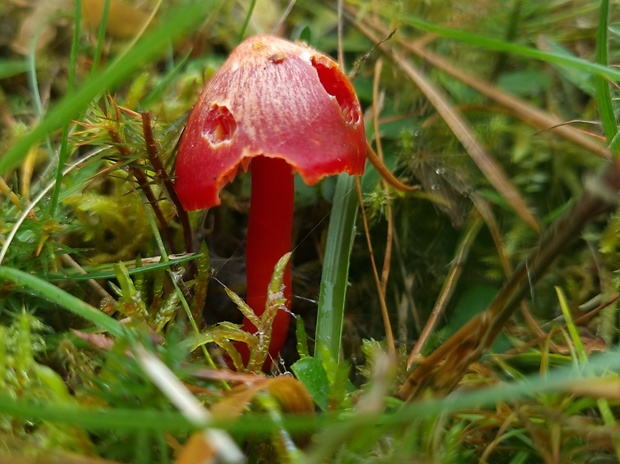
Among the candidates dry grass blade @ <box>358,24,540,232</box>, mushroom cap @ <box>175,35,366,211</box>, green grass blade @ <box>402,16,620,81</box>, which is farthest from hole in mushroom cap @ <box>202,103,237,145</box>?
dry grass blade @ <box>358,24,540,232</box>

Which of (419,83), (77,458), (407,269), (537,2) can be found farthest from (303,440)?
(537,2)

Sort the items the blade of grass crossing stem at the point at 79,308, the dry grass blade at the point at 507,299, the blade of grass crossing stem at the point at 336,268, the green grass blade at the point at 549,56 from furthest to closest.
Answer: the blade of grass crossing stem at the point at 336,268 < the green grass blade at the point at 549,56 < the blade of grass crossing stem at the point at 79,308 < the dry grass blade at the point at 507,299

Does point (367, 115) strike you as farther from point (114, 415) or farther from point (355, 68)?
point (114, 415)

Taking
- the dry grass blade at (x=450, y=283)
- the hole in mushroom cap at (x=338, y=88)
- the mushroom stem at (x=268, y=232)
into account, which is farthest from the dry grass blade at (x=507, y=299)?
the hole in mushroom cap at (x=338, y=88)

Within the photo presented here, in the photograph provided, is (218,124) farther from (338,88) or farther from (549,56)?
(549,56)

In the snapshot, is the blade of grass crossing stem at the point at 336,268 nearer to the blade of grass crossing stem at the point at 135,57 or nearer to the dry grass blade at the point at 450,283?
the dry grass blade at the point at 450,283

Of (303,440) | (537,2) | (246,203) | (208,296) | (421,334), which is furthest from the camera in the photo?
(537,2)

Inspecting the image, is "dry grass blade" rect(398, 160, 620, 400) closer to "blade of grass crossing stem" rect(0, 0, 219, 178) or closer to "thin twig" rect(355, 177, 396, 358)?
"thin twig" rect(355, 177, 396, 358)
